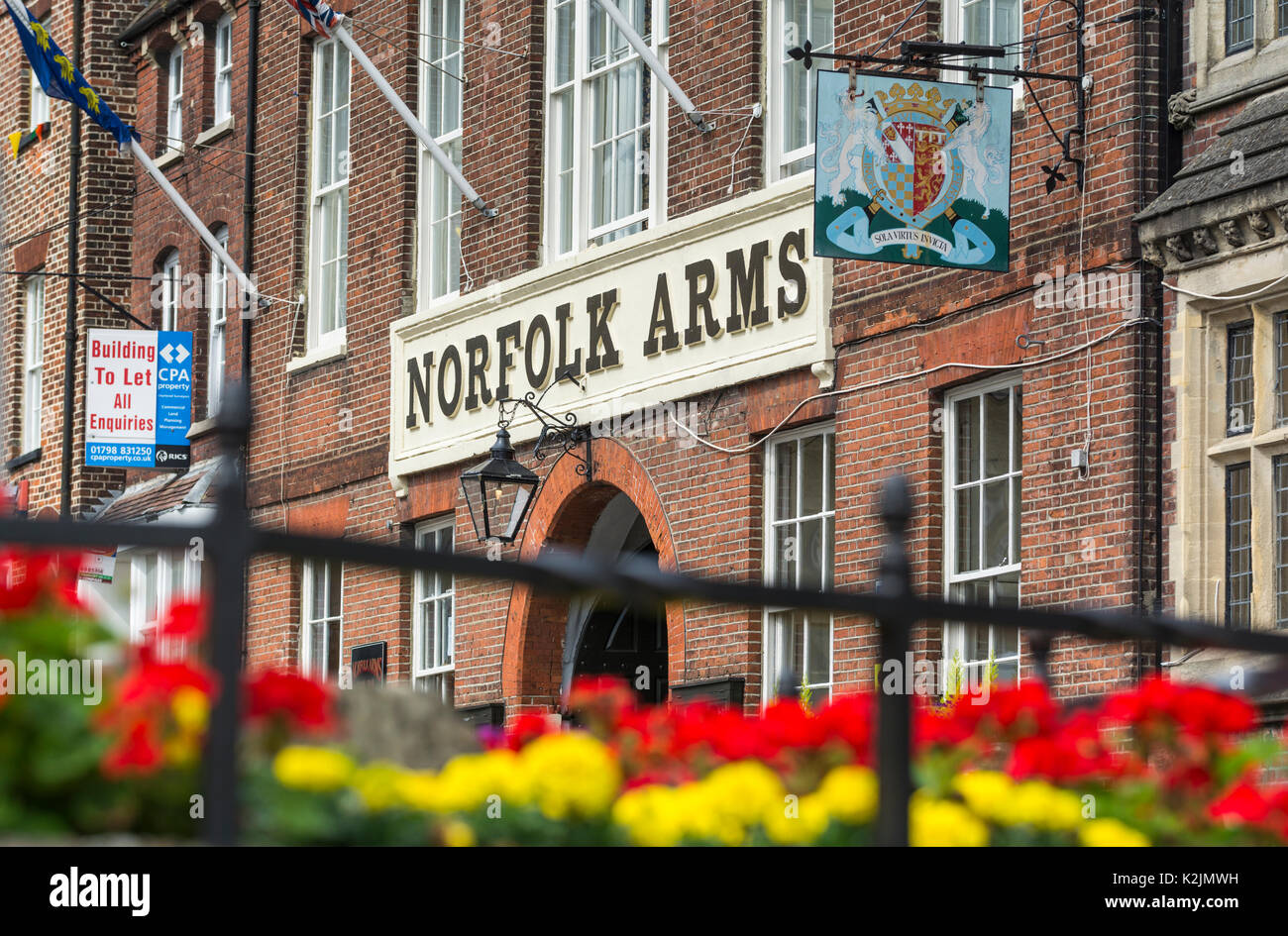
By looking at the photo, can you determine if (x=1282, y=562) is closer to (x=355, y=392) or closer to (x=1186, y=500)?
(x=1186, y=500)

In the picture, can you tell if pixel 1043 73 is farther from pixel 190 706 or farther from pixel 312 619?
pixel 312 619

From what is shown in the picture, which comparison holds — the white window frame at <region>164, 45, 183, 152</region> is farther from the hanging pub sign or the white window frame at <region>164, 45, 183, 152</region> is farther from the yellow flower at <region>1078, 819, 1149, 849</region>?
the yellow flower at <region>1078, 819, 1149, 849</region>

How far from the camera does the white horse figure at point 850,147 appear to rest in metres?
11.7

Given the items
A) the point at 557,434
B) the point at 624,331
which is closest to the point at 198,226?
the point at 557,434

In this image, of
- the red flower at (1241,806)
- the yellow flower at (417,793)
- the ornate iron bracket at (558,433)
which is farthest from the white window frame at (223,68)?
the yellow flower at (417,793)

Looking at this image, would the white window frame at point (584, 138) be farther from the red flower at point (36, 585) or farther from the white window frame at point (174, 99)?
the red flower at point (36, 585)

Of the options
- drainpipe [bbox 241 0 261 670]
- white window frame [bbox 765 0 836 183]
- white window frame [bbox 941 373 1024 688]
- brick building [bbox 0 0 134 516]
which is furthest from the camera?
brick building [bbox 0 0 134 516]

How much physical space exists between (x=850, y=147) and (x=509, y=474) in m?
5.04

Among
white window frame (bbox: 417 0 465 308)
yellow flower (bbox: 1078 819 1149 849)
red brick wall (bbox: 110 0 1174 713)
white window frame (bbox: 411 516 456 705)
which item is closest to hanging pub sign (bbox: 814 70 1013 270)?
red brick wall (bbox: 110 0 1174 713)

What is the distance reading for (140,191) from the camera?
2505cm

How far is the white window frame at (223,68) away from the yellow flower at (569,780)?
2050 centimetres

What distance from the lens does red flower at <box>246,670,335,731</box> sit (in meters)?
3.12

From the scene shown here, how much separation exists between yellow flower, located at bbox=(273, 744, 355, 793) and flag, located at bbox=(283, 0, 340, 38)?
1455 centimetres
